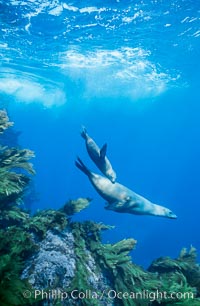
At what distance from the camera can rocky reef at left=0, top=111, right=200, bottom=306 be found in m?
4.02

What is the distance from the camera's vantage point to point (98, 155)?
21.6ft

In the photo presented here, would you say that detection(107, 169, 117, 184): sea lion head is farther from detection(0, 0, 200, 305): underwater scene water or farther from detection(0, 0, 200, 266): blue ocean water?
detection(0, 0, 200, 266): blue ocean water

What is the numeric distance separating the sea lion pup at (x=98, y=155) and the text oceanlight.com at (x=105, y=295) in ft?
8.94

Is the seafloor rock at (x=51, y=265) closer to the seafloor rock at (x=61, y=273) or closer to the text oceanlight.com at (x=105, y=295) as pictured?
the seafloor rock at (x=61, y=273)

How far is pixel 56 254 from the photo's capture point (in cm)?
478

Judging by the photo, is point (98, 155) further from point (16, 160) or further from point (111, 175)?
point (16, 160)

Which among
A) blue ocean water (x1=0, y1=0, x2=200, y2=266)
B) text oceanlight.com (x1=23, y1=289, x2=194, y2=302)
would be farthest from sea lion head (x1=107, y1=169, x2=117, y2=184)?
blue ocean water (x1=0, y1=0, x2=200, y2=266)

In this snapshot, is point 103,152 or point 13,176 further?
point 103,152

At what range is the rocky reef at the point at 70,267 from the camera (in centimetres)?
402

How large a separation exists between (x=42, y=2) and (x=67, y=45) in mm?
7047

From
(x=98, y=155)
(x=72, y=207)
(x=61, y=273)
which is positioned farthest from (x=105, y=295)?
(x=98, y=155)

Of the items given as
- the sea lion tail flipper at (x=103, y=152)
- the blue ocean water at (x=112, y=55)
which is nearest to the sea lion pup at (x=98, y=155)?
the sea lion tail flipper at (x=103, y=152)

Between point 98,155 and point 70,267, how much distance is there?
2.70 m

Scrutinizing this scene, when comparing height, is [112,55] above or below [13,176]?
above
